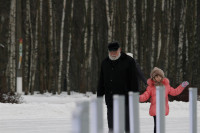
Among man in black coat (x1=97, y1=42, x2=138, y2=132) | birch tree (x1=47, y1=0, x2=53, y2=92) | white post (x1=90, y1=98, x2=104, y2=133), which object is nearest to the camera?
white post (x1=90, y1=98, x2=104, y2=133)

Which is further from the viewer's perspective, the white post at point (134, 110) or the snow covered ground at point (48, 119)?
the snow covered ground at point (48, 119)

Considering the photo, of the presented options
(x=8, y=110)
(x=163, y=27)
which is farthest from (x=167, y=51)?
(x=8, y=110)

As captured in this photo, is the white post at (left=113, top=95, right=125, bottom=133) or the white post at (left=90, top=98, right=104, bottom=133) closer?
the white post at (left=90, top=98, right=104, bottom=133)

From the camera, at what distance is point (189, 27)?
3150 cm

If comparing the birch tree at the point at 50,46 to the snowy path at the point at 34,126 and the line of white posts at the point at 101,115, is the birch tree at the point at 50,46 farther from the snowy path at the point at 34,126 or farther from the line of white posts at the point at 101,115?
the line of white posts at the point at 101,115

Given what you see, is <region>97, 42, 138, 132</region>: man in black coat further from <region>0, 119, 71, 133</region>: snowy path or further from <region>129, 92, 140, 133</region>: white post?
<region>0, 119, 71, 133</region>: snowy path

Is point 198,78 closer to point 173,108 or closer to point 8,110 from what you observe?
point 173,108

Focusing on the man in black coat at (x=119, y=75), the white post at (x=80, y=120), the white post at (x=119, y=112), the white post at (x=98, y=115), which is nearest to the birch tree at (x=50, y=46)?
the man in black coat at (x=119, y=75)

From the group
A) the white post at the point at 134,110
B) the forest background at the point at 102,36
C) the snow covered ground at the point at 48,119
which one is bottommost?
the snow covered ground at the point at 48,119

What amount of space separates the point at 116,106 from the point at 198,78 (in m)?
31.3

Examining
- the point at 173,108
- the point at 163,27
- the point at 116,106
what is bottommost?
the point at 173,108

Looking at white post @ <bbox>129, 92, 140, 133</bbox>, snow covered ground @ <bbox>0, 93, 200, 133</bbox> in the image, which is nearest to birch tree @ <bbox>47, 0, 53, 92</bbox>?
snow covered ground @ <bbox>0, 93, 200, 133</bbox>

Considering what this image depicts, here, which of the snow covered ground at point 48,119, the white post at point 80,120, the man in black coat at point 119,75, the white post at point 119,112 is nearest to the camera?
the white post at point 80,120

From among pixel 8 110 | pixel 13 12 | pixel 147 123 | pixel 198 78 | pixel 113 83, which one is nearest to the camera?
pixel 113 83
